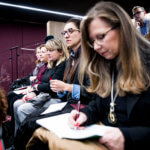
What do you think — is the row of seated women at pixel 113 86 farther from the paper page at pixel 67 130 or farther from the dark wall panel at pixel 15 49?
the dark wall panel at pixel 15 49

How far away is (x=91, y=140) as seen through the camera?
71 cm

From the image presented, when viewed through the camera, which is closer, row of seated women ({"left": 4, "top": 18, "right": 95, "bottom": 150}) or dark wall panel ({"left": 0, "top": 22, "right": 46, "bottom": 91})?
row of seated women ({"left": 4, "top": 18, "right": 95, "bottom": 150})

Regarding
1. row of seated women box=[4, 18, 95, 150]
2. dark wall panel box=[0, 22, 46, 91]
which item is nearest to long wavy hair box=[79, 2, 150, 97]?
row of seated women box=[4, 18, 95, 150]

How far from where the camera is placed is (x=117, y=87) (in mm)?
854

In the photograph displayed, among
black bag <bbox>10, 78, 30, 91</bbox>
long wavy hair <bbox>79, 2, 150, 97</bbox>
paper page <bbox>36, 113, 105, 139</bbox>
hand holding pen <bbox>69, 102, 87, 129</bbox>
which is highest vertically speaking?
long wavy hair <bbox>79, 2, 150, 97</bbox>

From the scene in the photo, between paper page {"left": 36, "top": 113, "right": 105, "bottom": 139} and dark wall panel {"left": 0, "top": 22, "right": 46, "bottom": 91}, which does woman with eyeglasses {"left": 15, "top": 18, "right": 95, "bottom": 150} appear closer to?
paper page {"left": 36, "top": 113, "right": 105, "bottom": 139}

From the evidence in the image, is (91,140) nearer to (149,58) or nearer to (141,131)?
(141,131)

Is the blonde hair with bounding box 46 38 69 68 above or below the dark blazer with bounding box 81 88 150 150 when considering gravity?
above

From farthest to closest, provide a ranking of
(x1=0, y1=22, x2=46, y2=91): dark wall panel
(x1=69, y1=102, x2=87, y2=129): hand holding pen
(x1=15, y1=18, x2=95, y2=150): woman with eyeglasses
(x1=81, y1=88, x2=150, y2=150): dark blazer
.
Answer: (x1=0, y1=22, x2=46, y2=91): dark wall panel
(x1=15, y1=18, x2=95, y2=150): woman with eyeglasses
(x1=69, y1=102, x2=87, y2=129): hand holding pen
(x1=81, y1=88, x2=150, y2=150): dark blazer

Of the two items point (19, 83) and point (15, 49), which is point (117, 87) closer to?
point (19, 83)

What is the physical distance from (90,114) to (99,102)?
0.09 metres

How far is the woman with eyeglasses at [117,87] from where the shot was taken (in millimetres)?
682

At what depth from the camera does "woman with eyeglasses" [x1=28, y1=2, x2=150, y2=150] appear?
26.9 inches

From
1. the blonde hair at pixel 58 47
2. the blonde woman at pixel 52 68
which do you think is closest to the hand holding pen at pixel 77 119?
the blonde woman at pixel 52 68
